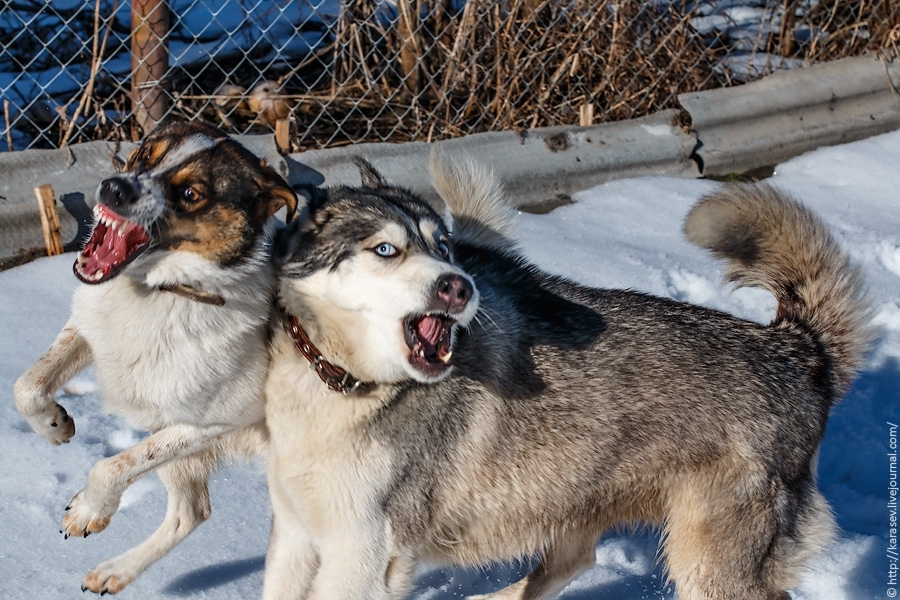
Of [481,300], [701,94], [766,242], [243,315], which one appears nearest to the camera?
[243,315]

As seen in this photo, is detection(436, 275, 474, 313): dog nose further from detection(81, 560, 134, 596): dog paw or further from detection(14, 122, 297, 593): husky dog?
detection(81, 560, 134, 596): dog paw

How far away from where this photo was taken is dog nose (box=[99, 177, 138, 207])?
2107 millimetres

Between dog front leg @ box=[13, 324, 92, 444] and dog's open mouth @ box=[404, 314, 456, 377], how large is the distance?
89 centimetres

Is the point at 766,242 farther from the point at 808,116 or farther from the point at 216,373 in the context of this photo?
the point at 808,116

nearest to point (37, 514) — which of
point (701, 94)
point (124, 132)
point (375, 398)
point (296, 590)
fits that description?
point (296, 590)

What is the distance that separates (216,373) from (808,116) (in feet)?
15.4

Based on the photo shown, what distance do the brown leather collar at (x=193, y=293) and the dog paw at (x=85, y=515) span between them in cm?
60

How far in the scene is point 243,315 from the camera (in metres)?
2.41

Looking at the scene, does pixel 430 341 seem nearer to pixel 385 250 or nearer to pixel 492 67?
pixel 385 250

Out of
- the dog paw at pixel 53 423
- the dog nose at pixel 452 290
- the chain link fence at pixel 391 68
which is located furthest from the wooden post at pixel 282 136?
the dog nose at pixel 452 290

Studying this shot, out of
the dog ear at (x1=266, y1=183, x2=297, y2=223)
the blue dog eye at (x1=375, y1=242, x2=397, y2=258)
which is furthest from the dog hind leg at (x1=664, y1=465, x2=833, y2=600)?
the dog ear at (x1=266, y1=183, x2=297, y2=223)

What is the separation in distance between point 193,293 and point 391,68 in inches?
137

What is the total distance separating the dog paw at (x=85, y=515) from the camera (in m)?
2.57

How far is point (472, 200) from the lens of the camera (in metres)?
3.02
